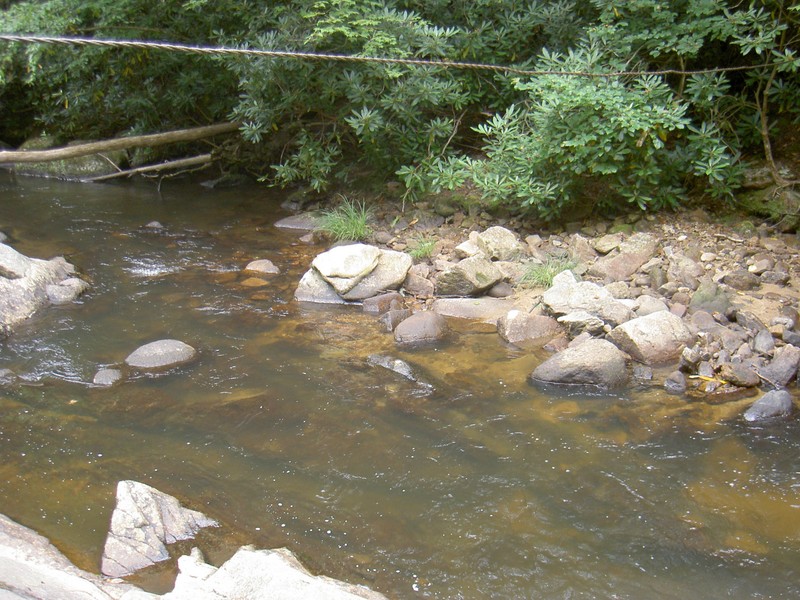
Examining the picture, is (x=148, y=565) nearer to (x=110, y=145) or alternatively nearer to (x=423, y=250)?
(x=423, y=250)

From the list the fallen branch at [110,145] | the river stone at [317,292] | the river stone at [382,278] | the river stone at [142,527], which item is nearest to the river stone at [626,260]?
the river stone at [382,278]

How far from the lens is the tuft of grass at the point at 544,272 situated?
5867 millimetres

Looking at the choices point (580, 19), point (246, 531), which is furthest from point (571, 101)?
point (246, 531)

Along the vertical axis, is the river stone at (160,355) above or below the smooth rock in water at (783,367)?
below

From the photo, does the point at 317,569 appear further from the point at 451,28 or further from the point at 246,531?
the point at 451,28

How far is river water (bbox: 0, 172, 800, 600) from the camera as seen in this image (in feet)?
10.0

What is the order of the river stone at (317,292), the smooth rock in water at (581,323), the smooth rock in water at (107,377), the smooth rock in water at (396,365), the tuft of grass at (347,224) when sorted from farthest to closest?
the tuft of grass at (347,224)
the river stone at (317,292)
the smooth rock in water at (581,323)
the smooth rock in water at (396,365)
the smooth rock in water at (107,377)

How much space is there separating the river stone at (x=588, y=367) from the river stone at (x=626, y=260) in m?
1.29

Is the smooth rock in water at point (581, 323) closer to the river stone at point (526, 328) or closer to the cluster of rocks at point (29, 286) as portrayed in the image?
the river stone at point (526, 328)

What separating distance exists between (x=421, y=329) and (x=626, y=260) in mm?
1828

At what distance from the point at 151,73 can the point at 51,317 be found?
5149 mm

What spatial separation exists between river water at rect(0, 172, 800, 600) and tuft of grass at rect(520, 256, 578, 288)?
0.90m

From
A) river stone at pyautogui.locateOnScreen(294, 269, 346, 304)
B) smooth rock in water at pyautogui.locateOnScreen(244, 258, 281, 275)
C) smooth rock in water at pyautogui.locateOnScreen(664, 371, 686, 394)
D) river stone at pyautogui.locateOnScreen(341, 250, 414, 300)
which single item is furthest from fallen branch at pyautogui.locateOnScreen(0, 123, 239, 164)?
smooth rock in water at pyautogui.locateOnScreen(664, 371, 686, 394)

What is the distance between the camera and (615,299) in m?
5.33
